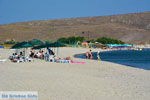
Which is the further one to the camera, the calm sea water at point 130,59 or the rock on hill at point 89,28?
the rock on hill at point 89,28

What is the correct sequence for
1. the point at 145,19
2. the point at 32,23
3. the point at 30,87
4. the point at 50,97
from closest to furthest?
the point at 50,97 → the point at 30,87 → the point at 145,19 → the point at 32,23

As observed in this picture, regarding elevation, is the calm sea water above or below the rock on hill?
below

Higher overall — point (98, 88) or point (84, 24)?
point (84, 24)

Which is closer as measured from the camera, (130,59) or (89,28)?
(130,59)

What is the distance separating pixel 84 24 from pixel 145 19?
2822 centimetres

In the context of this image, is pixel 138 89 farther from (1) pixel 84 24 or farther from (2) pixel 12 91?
(1) pixel 84 24

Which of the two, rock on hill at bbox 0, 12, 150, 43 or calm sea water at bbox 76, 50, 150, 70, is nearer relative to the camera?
calm sea water at bbox 76, 50, 150, 70

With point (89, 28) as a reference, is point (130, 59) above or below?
below

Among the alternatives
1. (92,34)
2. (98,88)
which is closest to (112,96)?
(98,88)

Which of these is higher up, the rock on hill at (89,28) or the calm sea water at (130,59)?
the rock on hill at (89,28)

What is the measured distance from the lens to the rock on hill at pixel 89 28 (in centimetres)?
13375

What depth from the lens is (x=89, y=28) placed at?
14562 centimetres

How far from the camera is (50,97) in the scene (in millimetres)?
9711

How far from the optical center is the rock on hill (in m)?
134
